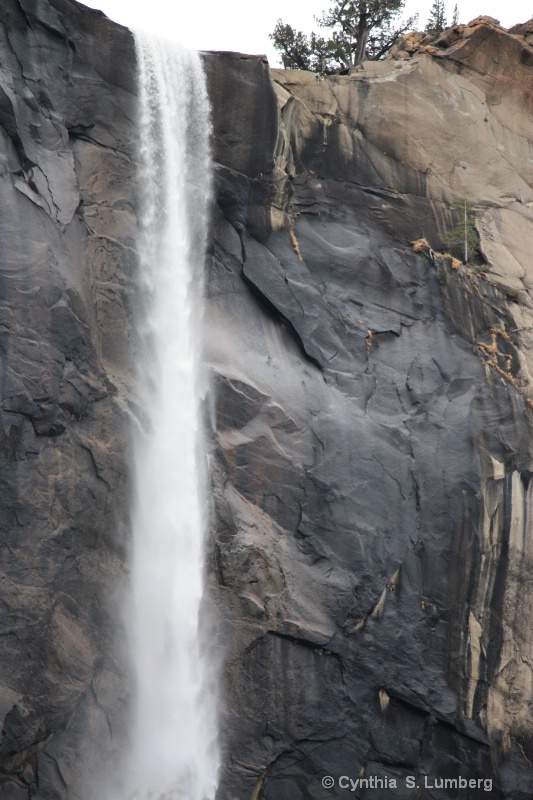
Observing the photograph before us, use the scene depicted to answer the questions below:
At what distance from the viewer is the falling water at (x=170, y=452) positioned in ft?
54.4

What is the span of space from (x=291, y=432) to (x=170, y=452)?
9.09 feet

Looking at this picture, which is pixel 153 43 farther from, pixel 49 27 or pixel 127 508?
pixel 127 508

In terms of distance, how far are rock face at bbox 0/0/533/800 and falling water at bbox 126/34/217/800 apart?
404 mm

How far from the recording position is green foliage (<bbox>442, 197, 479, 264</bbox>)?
21906 mm

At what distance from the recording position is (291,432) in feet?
62.0

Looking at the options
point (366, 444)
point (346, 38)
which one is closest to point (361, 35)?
point (346, 38)

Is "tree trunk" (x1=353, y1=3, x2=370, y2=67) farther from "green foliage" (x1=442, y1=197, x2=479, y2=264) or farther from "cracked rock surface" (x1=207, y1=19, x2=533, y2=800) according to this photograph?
"green foliage" (x1=442, y1=197, x2=479, y2=264)

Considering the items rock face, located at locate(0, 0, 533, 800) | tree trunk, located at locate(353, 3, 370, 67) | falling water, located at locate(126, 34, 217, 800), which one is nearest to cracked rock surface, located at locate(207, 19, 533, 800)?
rock face, located at locate(0, 0, 533, 800)

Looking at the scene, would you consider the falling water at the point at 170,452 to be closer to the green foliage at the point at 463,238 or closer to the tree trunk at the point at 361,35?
the green foliage at the point at 463,238

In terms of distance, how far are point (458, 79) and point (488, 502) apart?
39.2 feet

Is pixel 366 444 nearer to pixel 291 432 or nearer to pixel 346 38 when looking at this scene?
pixel 291 432

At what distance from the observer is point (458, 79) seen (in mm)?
Result: 23297

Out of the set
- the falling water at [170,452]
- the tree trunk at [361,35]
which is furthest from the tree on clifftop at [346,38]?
the falling water at [170,452]

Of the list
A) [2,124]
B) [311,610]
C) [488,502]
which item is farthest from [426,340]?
[2,124]
